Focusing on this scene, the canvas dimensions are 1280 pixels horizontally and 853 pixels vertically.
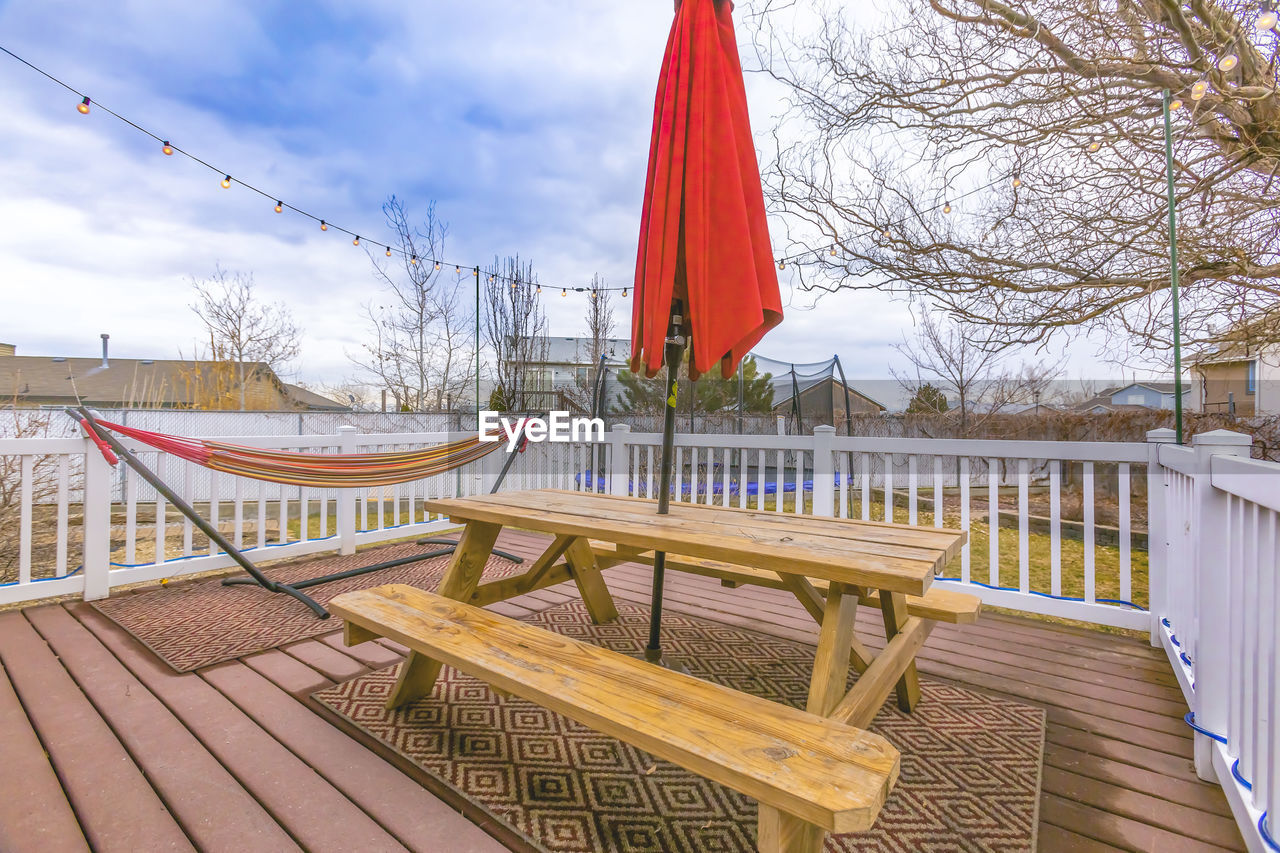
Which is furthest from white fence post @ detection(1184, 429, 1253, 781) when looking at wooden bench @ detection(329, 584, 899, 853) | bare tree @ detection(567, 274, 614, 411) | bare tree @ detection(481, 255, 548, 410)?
bare tree @ detection(567, 274, 614, 411)

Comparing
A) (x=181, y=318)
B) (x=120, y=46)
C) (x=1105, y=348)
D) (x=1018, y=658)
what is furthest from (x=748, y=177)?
(x=181, y=318)

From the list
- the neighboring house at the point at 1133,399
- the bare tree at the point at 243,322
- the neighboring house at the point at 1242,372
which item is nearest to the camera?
the neighboring house at the point at 1242,372

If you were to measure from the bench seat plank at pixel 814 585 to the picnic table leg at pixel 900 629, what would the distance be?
0.04m

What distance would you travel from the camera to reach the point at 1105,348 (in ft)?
15.0

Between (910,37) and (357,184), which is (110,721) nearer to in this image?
(910,37)

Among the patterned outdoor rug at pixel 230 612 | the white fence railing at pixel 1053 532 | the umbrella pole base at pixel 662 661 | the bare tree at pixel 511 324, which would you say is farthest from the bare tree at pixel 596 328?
the umbrella pole base at pixel 662 661

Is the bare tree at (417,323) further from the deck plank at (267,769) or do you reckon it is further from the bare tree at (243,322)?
the deck plank at (267,769)

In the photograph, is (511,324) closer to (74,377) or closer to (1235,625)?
(1235,625)

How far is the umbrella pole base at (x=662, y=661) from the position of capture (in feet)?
5.78

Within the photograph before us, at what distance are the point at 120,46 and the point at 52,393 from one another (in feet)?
62.9

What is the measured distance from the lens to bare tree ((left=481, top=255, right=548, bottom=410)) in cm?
742

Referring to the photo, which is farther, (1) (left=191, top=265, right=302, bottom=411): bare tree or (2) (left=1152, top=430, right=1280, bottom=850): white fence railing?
(1) (left=191, top=265, right=302, bottom=411): bare tree

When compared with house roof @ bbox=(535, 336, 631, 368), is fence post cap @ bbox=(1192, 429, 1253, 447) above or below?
below

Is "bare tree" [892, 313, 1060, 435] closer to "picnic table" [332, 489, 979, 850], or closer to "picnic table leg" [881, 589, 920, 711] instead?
"picnic table leg" [881, 589, 920, 711]
